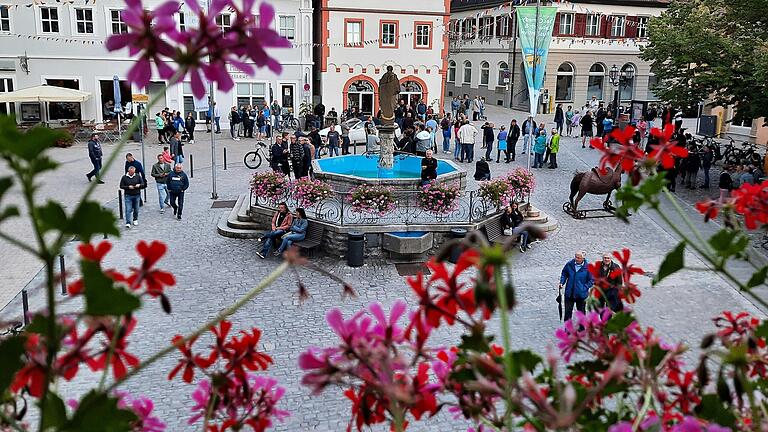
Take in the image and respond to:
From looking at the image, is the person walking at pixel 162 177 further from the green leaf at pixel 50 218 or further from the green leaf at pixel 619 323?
the green leaf at pixel 50 218

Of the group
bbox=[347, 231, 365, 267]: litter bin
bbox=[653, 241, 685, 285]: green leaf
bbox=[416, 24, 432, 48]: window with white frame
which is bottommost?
bbox=[347, 231, 365, 267]: litter bin

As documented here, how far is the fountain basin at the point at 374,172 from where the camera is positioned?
18312 millimetres

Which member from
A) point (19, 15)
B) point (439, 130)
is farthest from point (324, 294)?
point (19, 15)

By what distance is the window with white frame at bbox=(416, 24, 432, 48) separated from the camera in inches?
1542

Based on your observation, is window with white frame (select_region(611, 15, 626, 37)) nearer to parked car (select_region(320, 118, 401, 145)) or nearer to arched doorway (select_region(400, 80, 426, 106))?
arched doorway (select_region(400, 80, 426, 106))

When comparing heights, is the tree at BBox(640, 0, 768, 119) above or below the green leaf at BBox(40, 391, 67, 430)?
above

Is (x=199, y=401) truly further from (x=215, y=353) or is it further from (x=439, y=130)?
(x=439, y=130)

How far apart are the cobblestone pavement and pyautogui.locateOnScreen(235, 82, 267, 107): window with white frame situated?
62.9ft

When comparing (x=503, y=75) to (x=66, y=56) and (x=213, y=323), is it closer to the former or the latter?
(x=66, y=56)

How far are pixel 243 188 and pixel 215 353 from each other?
19470 millimetres

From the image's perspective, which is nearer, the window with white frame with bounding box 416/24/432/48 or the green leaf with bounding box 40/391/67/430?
the green leaf with bounding box 40/391/67/430

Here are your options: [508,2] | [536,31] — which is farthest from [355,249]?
[508,2]

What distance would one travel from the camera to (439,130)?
3597 cm

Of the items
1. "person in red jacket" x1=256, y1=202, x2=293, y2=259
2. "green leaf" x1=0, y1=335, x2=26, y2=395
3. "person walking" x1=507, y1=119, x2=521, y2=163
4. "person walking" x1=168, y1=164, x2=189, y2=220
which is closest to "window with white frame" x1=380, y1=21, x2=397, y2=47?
"person walking" x1=507, y1=119, x2=521, y2=163
